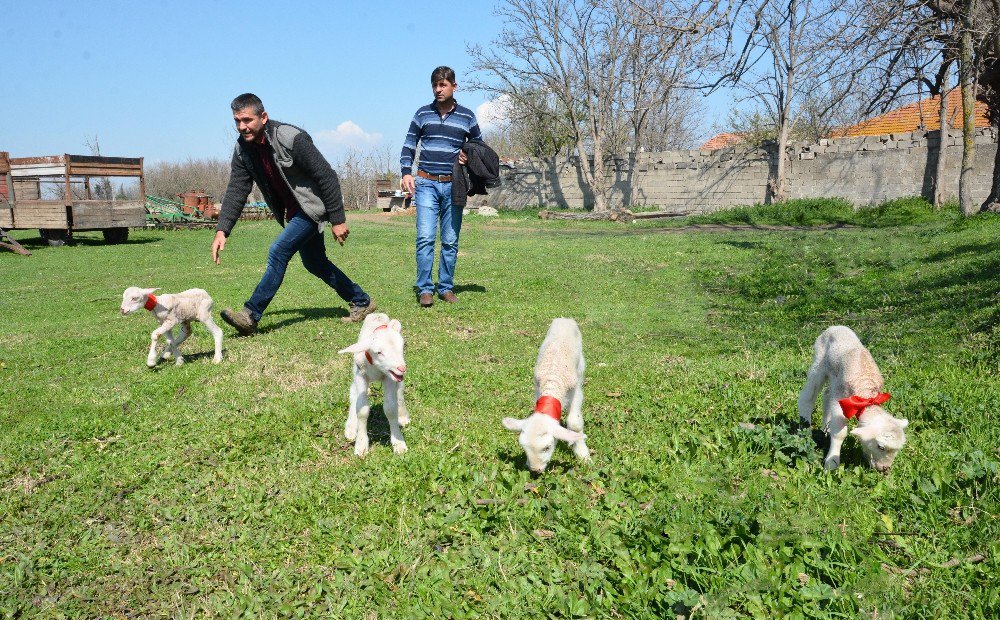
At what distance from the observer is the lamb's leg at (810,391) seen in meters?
4.16

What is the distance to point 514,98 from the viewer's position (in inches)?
1302

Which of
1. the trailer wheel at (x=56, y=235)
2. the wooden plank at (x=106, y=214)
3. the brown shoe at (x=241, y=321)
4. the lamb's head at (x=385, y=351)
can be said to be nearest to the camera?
the lamb's head at (x=385, y=351)

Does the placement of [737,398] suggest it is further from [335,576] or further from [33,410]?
[33,410]

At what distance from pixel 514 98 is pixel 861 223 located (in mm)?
17766

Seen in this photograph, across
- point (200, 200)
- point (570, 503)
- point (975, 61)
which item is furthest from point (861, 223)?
point (200, 200)

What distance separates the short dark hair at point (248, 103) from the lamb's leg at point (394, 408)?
12.0 ft

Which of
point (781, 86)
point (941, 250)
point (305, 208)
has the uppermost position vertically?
point (781, 86)

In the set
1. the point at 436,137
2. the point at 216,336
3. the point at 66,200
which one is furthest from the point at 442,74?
the point at 66,200

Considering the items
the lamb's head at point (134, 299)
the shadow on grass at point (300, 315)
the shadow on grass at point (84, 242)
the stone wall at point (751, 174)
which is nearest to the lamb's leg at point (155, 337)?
the lamb's head at point (134, 299)

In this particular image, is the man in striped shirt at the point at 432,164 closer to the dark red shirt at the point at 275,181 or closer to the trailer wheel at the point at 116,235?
the dark red shirt at the point at 275,181

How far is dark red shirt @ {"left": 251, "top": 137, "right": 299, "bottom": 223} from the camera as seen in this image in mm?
6887

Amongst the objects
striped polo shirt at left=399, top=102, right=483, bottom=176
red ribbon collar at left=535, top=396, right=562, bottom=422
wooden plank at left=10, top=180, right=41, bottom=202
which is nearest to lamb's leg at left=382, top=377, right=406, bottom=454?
red ribbon collar at left=535, top=396, right=562, bottom=422

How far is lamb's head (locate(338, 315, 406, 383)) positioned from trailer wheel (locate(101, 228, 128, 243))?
21.4m

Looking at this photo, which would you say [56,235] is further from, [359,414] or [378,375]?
[378,375]
